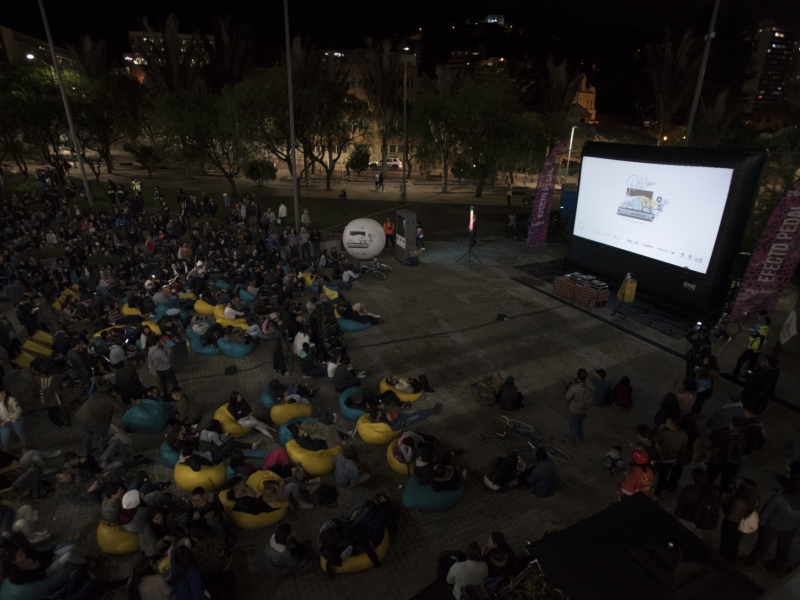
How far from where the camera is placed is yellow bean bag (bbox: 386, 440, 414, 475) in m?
8.27

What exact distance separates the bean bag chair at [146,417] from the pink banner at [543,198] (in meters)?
15.8

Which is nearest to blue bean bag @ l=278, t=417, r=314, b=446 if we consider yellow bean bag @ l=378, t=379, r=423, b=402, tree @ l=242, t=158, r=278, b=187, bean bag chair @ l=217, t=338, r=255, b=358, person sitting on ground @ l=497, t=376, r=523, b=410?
yellow bean bag @ l=378, t=379, r=423, b=402

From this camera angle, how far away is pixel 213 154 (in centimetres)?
3166

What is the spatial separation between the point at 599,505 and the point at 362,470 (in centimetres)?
425

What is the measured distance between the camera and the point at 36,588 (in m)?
5.83

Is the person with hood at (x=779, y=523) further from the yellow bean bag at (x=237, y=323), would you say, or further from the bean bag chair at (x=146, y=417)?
the yellow bean bag at (x=237, y=323)

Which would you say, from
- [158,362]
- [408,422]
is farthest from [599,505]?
[158,362]

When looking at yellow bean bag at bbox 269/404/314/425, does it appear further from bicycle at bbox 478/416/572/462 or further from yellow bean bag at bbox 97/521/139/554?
bicycle at bbox 478/416/572/462

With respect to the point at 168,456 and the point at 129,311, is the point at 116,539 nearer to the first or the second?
the point at 168,456

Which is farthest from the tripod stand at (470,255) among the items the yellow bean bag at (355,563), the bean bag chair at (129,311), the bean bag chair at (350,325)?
the yellow bean bag at (355,563)

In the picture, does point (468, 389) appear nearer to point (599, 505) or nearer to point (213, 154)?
point (599, 505)

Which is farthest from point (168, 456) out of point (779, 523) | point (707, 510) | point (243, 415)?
point (779, 523)

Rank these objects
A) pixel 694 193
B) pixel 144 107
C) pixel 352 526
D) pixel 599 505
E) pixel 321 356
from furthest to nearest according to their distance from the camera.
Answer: pixel 144 107 → pixel 694 193 → pixel 321 356 → pixel 599 505 → pixel 352 526

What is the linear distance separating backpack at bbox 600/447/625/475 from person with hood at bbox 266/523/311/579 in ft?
18.5
